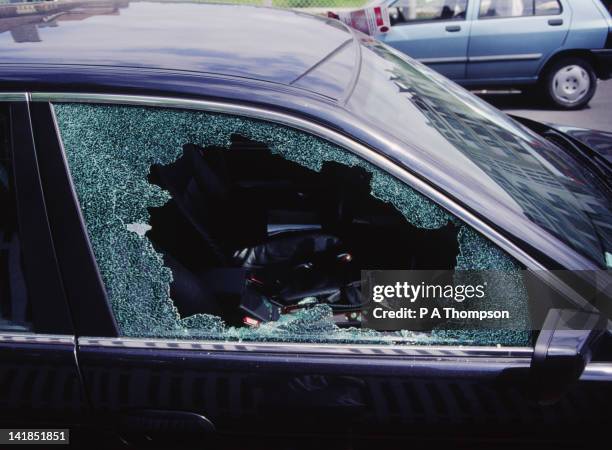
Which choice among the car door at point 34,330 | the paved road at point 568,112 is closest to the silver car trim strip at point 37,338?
the car door at point 34,330

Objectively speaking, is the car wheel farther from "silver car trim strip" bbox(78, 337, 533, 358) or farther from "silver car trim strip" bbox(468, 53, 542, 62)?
"silver car trim strip" bbox(78, 337, 533, 358)

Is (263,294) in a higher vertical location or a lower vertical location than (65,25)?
lower

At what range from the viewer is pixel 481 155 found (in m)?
1.78

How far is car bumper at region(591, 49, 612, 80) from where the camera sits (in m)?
7.62

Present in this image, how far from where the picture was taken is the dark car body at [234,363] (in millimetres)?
1454

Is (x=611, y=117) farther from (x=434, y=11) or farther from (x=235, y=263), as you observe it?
(x=235, y=263)

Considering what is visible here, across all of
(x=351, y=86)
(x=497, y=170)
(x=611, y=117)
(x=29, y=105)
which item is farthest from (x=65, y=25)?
(x=611, y=117)

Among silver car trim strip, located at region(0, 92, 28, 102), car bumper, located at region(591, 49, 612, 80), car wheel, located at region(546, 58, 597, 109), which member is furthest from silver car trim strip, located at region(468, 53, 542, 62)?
silver car trim strip, located at region(0, 92, 28, 102)

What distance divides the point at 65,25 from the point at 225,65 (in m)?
0.66

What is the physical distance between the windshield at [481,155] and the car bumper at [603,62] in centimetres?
604

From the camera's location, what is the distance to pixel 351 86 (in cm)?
171

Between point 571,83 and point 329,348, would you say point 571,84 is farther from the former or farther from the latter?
point 329,348

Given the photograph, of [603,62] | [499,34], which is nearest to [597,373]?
[499,34]

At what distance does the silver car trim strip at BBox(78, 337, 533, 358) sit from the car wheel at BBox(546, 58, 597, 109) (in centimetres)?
694
